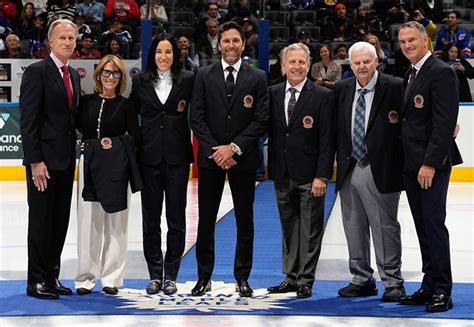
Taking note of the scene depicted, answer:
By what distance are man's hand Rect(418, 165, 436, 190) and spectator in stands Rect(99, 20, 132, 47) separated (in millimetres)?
9612

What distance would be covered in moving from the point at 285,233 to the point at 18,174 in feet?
27.7

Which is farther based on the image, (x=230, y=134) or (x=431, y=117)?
(x=230, y=134)

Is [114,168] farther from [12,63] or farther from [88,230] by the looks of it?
[12,63]

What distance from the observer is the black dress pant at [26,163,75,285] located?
286 inches

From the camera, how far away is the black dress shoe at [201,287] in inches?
286

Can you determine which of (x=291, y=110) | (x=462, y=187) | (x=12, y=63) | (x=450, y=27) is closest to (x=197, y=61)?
(x=12, y=63)

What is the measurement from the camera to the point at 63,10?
59.2 ft

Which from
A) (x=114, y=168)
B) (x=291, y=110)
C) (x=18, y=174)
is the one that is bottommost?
(x=18, y=174)

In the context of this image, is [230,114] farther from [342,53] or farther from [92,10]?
[92,10]

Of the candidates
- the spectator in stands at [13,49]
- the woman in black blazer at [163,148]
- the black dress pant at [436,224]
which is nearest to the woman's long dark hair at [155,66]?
the woman in black blazer at [163,148]

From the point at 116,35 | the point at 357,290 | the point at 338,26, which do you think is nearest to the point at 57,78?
the point at 357,290

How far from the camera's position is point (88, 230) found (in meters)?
7.40

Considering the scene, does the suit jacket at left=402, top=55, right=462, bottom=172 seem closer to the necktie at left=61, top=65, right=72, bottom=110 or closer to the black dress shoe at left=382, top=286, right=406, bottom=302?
the black dress shoe at left=382, top=286, right=406, bottom=302

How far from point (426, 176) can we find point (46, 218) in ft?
8.61
